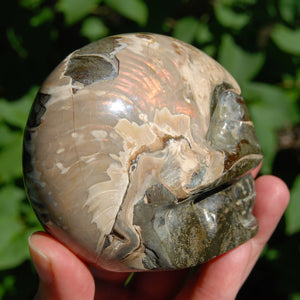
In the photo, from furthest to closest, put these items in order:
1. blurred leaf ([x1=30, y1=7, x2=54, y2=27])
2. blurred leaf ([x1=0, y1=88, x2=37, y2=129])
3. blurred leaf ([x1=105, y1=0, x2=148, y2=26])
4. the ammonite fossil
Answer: blurred leaf ([x1=30, y1=7, x2=54, y2=27]), blurred leaf ([x1=0, y1=88, x2=37, y2=129]), blurred leaf ([x1=105, y1=0, x2=148, y2=26]), the ammonite fossil

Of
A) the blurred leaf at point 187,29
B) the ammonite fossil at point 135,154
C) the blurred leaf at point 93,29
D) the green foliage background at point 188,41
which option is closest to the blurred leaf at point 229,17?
the green foliage background at point 188,41

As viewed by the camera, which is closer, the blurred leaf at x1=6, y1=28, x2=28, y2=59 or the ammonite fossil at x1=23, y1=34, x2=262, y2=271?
the ammonite fossil at x1=23, y1=34, x2=262, y2=271

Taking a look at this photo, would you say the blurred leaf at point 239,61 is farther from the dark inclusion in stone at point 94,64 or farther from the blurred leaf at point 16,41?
the blurred leaf at point 16,41

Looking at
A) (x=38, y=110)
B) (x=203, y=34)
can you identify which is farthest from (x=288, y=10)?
(x=38, y=110)

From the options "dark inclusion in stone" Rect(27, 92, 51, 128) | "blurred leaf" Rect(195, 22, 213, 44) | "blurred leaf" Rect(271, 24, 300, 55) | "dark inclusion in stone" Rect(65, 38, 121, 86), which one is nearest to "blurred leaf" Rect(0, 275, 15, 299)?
"dark inclusion in stone" Rect(27, 92, 51, 128)

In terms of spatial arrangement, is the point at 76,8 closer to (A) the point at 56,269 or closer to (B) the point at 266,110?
(B) the point at 266,110

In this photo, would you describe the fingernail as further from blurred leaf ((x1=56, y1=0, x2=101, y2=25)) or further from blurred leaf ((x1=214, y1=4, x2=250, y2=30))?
blurred leaf ((x1=214, y1=4, x2=250, y2=30))
